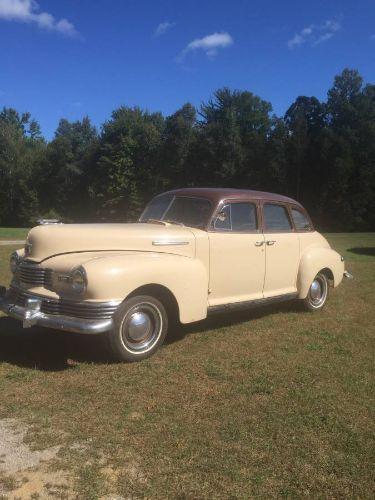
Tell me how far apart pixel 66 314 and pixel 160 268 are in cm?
106

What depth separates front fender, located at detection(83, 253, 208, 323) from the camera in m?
4.51

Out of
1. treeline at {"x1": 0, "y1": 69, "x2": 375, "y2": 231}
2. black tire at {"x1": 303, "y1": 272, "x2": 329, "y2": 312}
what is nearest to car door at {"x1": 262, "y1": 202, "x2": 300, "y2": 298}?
black tire at {"x1": 303, "y1": 272, "x2": 329, "y2": 312}

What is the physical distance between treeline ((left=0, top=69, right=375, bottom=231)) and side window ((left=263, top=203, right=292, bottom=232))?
3373cm

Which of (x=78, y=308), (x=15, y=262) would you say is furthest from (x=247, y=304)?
(x=15, y=262)

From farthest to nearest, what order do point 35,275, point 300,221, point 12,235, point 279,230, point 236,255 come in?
point 12,235
point 300,221
point 279,230
point 236,255
point 35,275

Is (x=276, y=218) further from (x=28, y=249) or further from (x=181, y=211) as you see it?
(x=28, y=249)

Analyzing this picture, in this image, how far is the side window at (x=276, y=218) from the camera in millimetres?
6570

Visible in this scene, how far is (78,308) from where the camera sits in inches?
179

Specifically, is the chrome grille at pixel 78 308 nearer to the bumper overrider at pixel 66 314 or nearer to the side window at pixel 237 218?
the bumper overrider at pixel 66 314

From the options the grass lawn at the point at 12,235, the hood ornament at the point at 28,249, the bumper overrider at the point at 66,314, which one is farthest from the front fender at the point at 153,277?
the grass lawn at the point at 12,235

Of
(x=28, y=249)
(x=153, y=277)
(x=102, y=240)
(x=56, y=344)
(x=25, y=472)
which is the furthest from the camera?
(x=56, y=344)

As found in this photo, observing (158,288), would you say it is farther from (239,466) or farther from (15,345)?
(239,466)

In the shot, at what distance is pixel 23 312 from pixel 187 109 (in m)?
51.0

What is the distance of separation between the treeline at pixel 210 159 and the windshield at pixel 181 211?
34.9 metres
